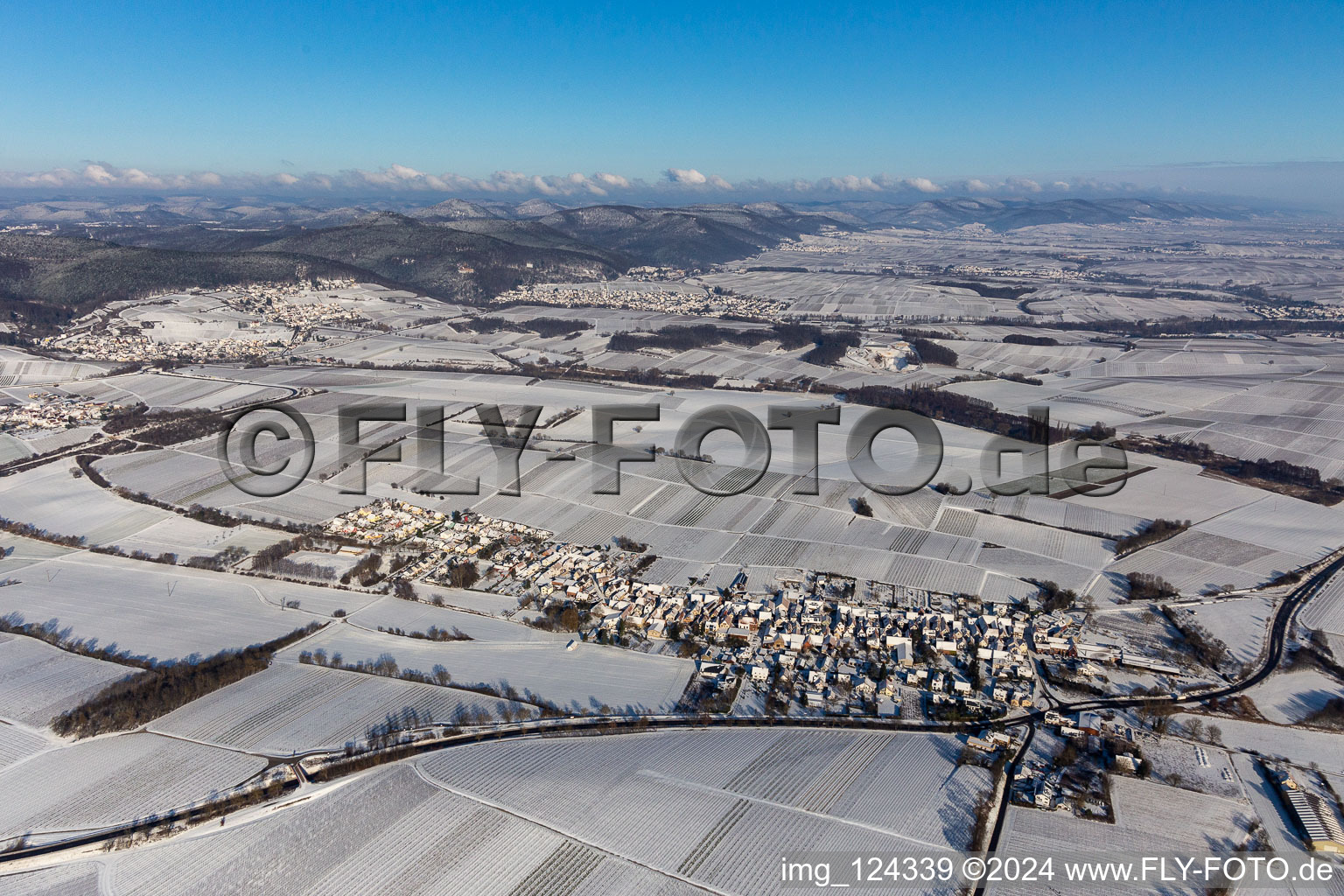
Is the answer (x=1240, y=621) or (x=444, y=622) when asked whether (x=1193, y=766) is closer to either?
(x=1240, y=621)

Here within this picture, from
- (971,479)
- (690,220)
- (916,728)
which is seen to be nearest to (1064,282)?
(690,220)

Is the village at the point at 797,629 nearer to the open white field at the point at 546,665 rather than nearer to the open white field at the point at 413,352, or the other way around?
the open white field at the point at 546,665

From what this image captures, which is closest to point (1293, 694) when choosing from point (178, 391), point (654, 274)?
point (178, 391)

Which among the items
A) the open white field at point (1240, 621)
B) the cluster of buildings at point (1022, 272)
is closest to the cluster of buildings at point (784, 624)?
the open white field at point (1240, 621)

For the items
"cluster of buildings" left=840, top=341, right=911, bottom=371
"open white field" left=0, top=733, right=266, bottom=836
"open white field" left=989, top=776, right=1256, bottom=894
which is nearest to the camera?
"open white field" left=989, top=776, right=1256, bottom=894

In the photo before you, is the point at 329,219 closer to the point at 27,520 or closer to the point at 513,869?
the point at 27,520

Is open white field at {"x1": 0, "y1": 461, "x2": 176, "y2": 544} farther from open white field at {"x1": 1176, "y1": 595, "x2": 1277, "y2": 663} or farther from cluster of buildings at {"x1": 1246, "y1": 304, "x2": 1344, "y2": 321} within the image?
cluster of buildings at {"x1": 1246, "y1": 304, "x2": 1344, "y2": 321}

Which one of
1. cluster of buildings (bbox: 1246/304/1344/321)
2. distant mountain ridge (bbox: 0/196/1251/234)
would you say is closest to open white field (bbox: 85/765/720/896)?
cluster of buildings (bbox: 1246/304/1344/321)

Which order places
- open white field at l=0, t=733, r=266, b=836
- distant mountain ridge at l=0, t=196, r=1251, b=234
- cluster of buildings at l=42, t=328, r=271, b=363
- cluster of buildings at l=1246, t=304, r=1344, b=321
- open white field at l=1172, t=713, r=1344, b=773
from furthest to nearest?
1. distant mountain ridge at l=0, t=196, r=1251, b=234
2. cluster of buildings at l=1246, t=304, r=1344, b=321
3. cluster of buildings at l=42, t=328, r=271, b=363
4. open white field at l=1172, t=713, r=1344, b=773
5. open white field at l=0, t=733, r=266, b=836
